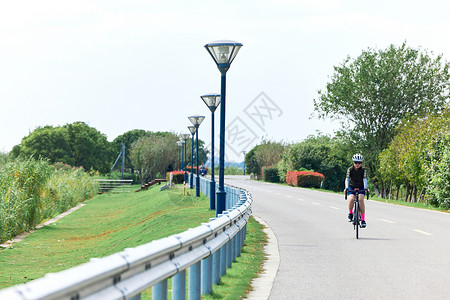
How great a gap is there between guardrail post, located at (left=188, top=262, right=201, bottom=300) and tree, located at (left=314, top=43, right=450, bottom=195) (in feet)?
139

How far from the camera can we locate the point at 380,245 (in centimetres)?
1148

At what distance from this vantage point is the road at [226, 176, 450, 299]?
711 centimetres

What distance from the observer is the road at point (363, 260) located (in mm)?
7109

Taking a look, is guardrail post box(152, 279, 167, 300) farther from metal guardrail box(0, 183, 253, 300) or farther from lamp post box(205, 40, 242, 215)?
lamp post box(205, 40, 242, 215)

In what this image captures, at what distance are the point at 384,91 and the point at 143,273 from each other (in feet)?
148

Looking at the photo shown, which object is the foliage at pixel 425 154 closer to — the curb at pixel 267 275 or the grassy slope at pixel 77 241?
the grassy slope at pixel 77 241

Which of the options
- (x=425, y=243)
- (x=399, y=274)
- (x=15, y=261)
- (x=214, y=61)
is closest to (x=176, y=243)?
(x=399, y=274)

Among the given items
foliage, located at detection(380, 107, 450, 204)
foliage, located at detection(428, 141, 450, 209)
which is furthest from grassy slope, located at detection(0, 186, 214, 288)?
foliage, located at detection(380, 107, 450, 204)

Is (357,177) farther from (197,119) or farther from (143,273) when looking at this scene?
(197,119)

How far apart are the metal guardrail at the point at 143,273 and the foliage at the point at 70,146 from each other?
2997 inches

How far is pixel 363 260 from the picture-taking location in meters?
9.50

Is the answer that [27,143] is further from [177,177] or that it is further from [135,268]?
[135,268]

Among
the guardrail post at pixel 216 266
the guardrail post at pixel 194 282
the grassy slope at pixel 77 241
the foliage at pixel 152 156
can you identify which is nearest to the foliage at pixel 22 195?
the grassy slope at pixel 77 241

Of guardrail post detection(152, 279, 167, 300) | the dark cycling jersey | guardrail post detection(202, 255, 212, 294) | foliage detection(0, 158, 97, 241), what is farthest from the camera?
foliage detection(0, 158, 97, 241)
